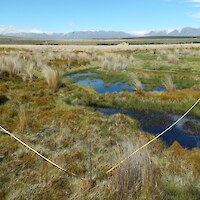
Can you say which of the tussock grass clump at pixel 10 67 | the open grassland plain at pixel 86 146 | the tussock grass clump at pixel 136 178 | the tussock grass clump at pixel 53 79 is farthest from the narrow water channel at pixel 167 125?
the tussock grass clump at pixel 10 67

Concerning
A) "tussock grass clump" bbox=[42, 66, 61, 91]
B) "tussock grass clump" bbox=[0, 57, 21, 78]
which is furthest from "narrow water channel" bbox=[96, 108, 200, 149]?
"tussock grass clump" bbox=[0, 57, 21, 78]

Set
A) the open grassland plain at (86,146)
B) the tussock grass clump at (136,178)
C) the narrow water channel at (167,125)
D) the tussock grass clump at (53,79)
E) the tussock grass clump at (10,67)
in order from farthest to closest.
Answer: the tussock grass clump at (10,67), the tussock grass clump at (53,79), the narrow water channel at (167,125), the open grassland plain at (86,146), the tussock grass clump at (136,178)

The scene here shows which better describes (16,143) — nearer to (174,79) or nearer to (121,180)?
(121,180)

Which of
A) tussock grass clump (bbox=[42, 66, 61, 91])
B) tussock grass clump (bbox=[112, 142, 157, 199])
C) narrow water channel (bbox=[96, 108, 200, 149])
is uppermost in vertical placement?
tussock grass clump (bbox=[112, 142, 157, 199])

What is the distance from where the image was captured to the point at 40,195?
6.77 meters

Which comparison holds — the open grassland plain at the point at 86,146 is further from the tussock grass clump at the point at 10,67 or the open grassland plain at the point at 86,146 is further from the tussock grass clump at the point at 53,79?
the tussock grass clump at the point at 10,67

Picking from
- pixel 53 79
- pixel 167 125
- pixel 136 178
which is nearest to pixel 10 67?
pixel 53 79

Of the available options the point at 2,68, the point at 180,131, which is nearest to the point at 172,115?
the point at 180,131

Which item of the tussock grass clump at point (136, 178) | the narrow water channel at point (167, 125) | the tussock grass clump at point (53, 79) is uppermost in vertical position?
the tussock grass clump at point (136, 178)

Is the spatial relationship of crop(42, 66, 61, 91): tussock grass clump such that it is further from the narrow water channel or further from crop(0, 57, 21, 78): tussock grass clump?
the narrow water channel

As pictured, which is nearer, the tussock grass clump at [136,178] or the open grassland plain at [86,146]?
the tussock grass clump at [136,178]

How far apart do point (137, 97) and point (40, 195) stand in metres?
8.98

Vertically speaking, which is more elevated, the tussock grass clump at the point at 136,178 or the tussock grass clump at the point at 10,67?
the tussock grass clump at the point at 136,178

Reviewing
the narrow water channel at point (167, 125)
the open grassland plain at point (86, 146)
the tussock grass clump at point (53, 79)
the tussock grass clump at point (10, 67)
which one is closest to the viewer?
the open grassland plain at point (86, 146)
